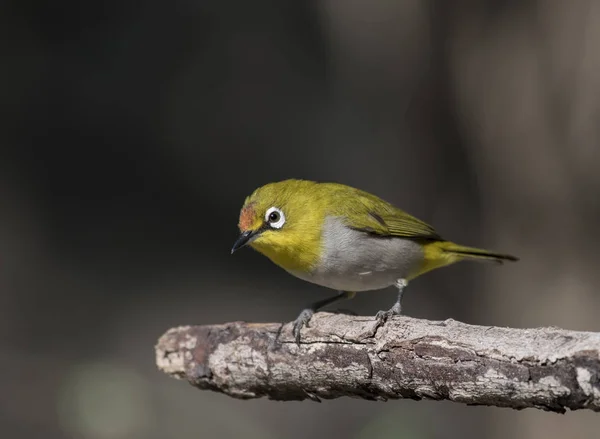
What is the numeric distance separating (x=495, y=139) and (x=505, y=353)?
369 cm

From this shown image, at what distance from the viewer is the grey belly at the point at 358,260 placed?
194 inches

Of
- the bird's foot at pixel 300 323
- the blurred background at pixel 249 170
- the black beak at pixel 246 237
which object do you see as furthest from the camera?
the blurred background at pixel 249 170

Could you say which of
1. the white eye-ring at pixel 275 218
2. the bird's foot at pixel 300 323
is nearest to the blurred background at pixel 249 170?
the bird's foot at pixel 300 323

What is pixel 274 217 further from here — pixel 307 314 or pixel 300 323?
pixel 300 323

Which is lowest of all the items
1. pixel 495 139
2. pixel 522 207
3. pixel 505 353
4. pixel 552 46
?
pixel 505 353

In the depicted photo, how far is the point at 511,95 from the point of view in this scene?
6.47 m

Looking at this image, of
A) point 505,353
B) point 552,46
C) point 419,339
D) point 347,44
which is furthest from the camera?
point 347,44

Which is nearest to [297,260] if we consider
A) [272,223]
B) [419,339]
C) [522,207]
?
[272,223]

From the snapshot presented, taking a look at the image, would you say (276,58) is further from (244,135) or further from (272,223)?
(272,223)

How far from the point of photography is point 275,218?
4988mm

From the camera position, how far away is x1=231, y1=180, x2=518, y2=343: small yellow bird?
4918 millimetres

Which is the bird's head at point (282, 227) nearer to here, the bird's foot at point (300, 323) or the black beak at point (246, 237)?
the black beak at point (246, 237)

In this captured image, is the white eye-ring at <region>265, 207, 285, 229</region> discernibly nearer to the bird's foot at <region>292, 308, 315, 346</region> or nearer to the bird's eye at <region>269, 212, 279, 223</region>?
the bird's eye at <region>269, 212, 279, 223</region>

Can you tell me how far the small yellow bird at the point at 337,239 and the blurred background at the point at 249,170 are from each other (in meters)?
1.37
